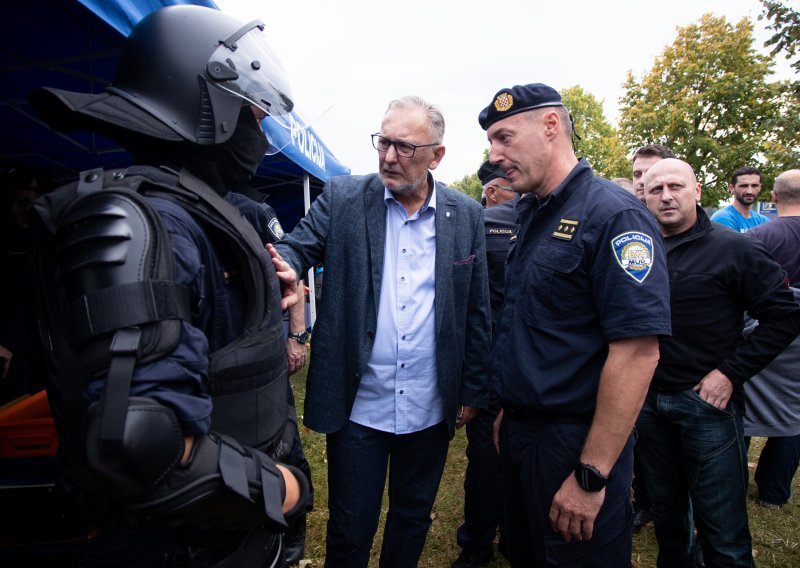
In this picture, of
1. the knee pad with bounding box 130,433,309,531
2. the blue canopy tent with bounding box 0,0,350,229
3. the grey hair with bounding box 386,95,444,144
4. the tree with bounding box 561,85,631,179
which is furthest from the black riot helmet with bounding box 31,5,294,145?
the tree with bounding box 561,85,631,179

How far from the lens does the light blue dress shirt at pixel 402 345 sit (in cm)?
210

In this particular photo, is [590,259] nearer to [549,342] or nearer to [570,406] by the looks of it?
[549,342]

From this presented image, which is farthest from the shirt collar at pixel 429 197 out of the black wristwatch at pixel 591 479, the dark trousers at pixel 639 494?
the dark trousers at pixel 639 494

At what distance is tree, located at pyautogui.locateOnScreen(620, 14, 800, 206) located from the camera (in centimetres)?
1633

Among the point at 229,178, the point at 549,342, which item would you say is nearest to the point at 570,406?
the point at 549,342

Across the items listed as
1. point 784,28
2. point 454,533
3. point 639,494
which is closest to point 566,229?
point 454,533

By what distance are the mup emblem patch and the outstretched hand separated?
1.06 metres

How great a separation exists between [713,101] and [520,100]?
1953cm

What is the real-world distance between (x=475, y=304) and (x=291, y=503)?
4.51ft

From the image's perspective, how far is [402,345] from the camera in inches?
82.6

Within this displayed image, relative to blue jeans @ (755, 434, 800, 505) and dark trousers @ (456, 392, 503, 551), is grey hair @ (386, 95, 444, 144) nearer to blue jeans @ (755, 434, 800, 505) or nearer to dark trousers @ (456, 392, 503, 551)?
dark trousers @ (456, 392, 503, 551)

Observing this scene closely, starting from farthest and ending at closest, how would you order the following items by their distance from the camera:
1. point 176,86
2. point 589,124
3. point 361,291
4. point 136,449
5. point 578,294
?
point 589,124 → point 361,291 → point 578,294 → point 176,86 → point 136,449

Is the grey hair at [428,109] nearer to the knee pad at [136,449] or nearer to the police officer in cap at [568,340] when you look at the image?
the police officer in cap at [568,340]

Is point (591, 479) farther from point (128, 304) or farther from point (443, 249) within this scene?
point (128, 304)
